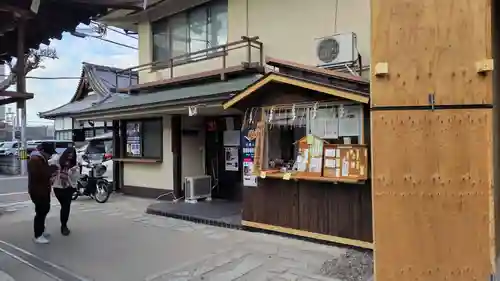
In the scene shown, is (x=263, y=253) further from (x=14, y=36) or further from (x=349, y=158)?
(x=14, y=36)

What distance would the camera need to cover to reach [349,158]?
6.28 metres

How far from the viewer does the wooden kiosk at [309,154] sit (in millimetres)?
6191

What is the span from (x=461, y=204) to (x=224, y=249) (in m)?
4.21

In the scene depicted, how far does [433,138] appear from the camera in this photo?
3.01 meters

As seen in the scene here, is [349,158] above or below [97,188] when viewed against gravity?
above

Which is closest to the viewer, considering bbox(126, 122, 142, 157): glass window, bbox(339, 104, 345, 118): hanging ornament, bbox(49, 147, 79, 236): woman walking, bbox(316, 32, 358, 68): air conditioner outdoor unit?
bbox(339, 104, 345, 118): hanging ornament

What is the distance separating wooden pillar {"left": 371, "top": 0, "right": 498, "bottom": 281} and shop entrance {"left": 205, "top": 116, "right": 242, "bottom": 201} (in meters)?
7.34

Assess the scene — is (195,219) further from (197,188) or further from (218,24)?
(218,24)

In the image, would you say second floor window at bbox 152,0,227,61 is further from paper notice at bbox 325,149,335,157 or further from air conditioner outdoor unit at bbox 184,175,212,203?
paper notice at bbox 325,149,335,157

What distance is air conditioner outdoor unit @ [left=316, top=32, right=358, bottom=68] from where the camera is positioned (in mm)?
7680

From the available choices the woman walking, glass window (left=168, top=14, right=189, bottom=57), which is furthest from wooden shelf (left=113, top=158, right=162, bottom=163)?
the woman walking

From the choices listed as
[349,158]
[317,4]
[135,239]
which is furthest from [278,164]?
[317,4]

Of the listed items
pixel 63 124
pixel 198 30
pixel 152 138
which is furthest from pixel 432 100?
pixel 63 124

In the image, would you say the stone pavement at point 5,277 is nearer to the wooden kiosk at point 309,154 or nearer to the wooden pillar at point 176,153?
the wooden kiosk at point 309,154
